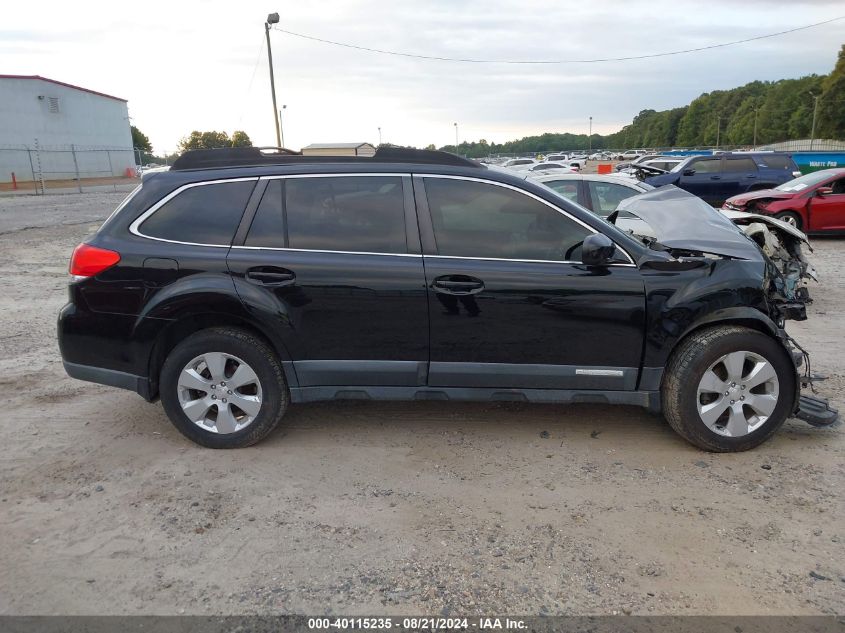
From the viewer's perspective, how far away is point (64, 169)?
44469mm

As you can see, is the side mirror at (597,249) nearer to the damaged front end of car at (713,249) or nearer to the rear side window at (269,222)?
the damaged front end of car at (713,249)

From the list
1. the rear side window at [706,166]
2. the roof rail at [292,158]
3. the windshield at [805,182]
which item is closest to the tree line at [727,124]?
the rear side window at [706,166]

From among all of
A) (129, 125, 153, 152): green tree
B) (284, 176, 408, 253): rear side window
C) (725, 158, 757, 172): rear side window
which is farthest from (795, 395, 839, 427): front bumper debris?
(129, 125, 153, 152): green tree

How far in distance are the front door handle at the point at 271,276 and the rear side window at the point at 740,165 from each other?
1691 cm

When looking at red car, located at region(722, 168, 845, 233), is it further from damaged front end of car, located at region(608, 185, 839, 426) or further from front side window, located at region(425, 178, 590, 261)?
front side window, located at region(425, 178, 590, 261)

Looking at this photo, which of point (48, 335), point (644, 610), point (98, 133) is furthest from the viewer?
point (98, 133)

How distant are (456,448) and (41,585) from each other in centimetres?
229

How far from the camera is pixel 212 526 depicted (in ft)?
10.7

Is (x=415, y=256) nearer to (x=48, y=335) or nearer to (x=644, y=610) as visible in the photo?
(x=644, y=610)

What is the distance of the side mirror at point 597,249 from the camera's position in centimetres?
374

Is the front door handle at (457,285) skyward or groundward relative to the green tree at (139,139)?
groundward

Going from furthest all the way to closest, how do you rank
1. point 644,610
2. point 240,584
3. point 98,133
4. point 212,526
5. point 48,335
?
1. point 98,133
2. point 48,335
3. point 212,526
4. point 240,584
5. point 644,610

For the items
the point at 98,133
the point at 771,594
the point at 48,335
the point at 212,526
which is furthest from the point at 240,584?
the point at 98,133

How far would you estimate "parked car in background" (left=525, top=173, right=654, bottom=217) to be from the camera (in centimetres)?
848
